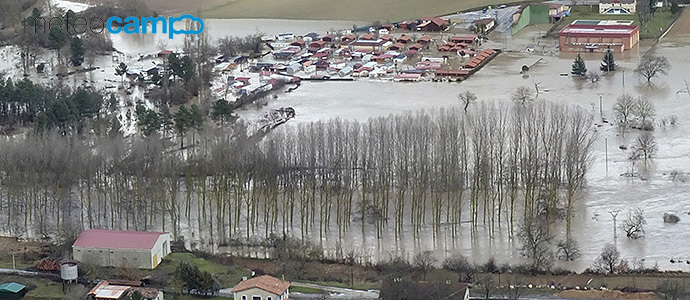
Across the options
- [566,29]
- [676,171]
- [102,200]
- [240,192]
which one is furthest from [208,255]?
[566,29]

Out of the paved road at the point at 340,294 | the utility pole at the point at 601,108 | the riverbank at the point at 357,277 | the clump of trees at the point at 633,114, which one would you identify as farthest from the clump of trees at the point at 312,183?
the utility pole at the point at 601,108

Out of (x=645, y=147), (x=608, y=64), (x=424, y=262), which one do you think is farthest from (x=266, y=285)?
(x=608, y=64)

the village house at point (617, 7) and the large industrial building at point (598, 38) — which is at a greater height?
the village house at point (617, 7)

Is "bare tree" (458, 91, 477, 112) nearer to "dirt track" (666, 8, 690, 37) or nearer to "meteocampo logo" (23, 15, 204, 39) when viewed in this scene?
"meteocampo logo" (23, 15, 204, 39)

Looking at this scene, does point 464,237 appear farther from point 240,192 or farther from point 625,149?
point 625,149

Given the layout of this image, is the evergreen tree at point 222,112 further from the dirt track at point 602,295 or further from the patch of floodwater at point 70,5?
the patch of floodwater at point 70,5

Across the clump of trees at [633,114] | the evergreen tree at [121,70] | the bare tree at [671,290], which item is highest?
the evergreen tree at [121,70]
